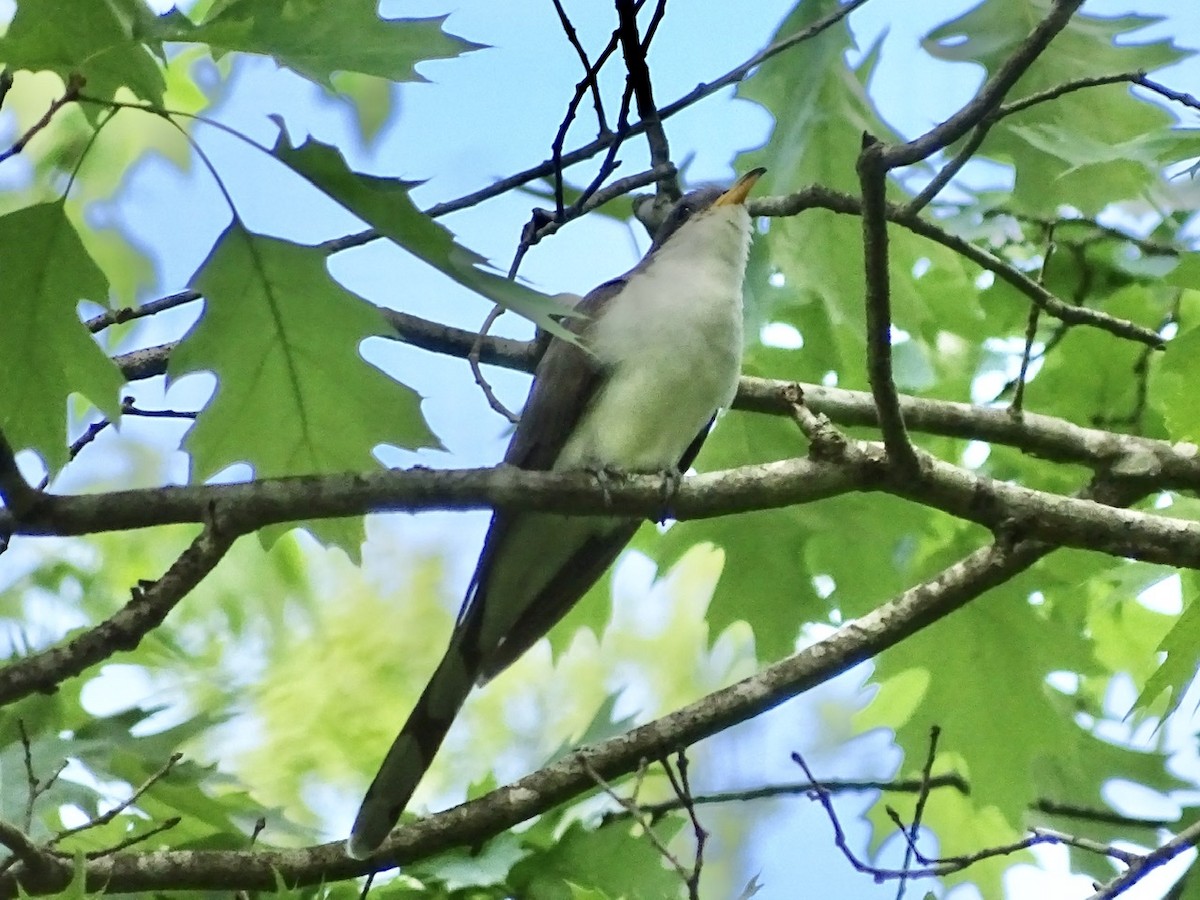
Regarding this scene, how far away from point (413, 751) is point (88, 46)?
1.63 metres

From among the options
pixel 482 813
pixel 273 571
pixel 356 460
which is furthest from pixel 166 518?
pixel 273 571

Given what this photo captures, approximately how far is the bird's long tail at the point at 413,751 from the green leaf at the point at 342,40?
1.39 meters

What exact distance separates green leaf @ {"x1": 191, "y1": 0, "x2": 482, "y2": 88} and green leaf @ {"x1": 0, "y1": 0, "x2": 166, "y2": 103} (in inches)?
5.0

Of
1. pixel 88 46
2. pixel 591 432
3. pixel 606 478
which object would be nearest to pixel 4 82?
pixel 88 46

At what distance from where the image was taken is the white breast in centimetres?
304

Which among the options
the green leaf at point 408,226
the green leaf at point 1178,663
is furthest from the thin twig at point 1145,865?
the green leaf at point 408,226

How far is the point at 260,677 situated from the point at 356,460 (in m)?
3.57

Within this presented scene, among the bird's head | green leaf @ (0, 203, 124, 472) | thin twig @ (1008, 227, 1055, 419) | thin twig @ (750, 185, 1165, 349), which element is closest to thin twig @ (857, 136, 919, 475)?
thin twig @ (750, 185, 1165, 349)

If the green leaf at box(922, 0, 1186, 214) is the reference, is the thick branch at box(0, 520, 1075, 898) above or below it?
below

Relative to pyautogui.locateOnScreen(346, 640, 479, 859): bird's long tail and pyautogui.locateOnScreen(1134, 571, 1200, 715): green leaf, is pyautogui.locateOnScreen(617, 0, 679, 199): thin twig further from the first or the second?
Answer: pyautogui.locateOnScreen(1134, 571, 1200, 715): green leaf

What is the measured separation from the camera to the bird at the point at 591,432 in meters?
3.04

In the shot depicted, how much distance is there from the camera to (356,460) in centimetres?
228

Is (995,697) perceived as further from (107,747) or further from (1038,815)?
(107,747)

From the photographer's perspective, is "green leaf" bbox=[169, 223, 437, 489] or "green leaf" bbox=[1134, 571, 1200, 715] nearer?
"green leaf" bbox=[169, 223, 437, 489]
